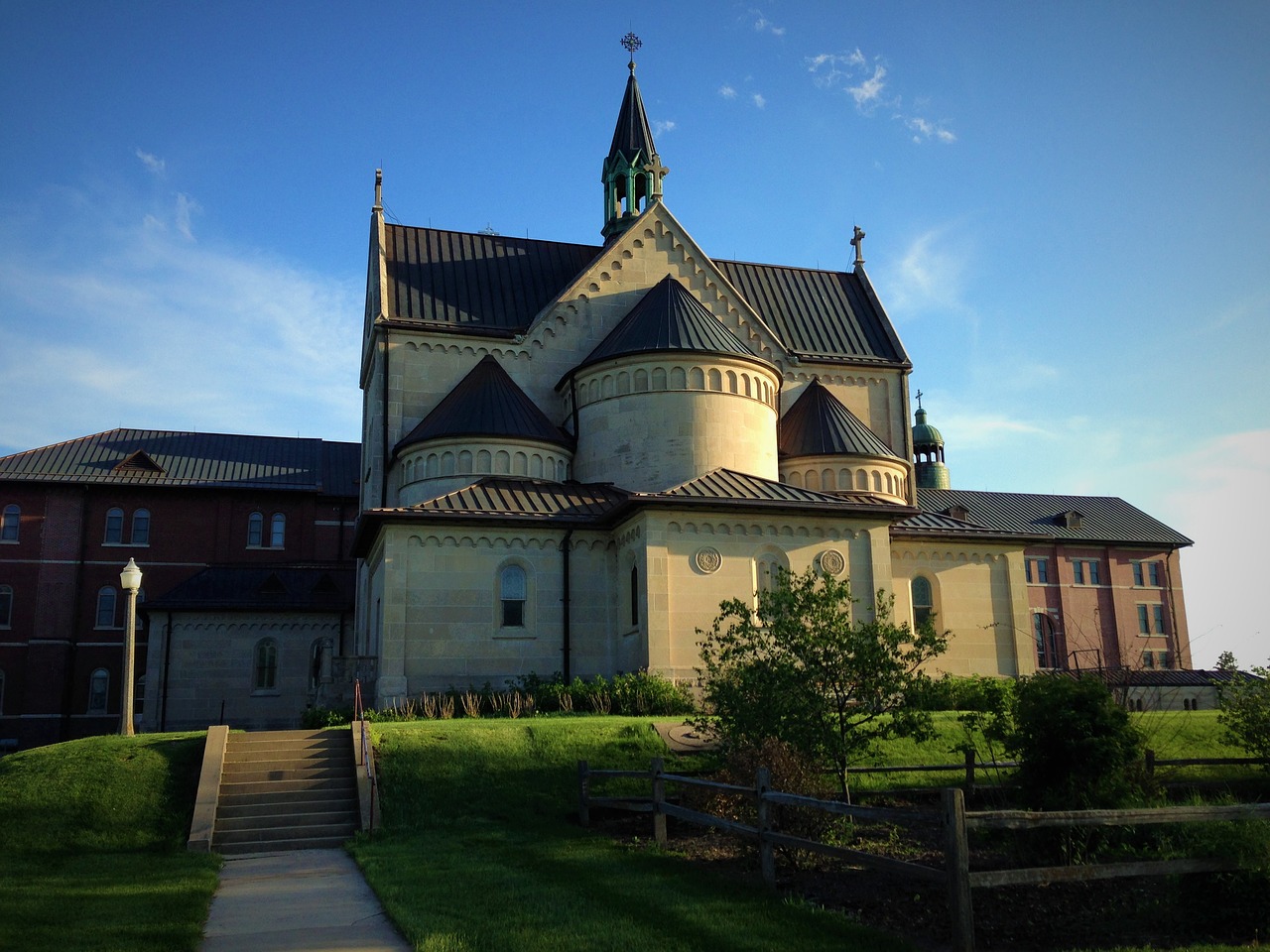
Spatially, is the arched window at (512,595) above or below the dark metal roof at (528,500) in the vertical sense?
below

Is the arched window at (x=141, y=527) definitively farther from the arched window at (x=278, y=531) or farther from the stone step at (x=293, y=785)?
the stone step at (x=293, y=785)

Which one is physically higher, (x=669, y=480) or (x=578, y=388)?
(x=578, y=388)

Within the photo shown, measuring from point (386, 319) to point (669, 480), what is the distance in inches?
416

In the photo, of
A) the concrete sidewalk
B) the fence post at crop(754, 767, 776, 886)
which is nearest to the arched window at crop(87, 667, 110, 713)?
the concrete sidewalk

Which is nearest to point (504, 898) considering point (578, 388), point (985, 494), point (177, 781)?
point (177, 781)

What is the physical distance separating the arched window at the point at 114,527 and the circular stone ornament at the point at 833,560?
131ft

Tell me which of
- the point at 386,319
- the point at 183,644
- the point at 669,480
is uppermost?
the point at 386,319

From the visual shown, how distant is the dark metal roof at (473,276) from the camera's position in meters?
36.1

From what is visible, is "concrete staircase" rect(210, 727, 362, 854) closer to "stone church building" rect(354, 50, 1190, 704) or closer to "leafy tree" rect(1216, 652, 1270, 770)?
"stone church building" rect(354, 50, 1190, 704)

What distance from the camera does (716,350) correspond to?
32.5 meters

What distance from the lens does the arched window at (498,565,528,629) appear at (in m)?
29.5

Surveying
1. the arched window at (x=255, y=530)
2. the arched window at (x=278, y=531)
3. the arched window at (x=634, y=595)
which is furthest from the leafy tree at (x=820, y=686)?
the arched window at (x=255, y=530)

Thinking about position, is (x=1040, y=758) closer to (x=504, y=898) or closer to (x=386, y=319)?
(x=504, y=898)

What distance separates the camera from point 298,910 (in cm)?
1177
